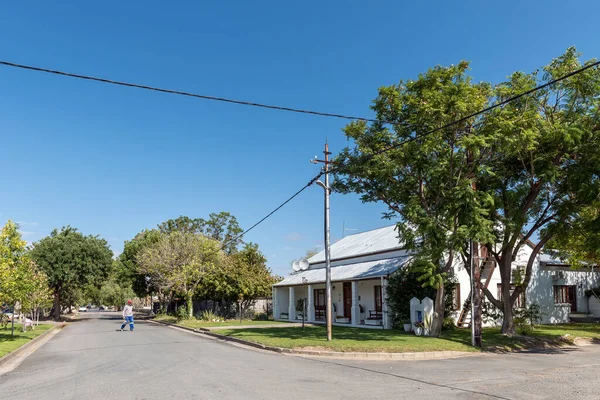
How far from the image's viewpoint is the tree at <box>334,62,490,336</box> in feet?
55.0

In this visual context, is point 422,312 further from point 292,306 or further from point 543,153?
point 292,306

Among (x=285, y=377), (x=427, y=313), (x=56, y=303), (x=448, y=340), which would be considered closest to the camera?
(x=285, y=377)

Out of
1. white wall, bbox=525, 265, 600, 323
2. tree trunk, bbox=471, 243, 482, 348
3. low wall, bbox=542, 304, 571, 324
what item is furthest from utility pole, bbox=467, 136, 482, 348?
low wall, bbox=542, 304, 571, 324

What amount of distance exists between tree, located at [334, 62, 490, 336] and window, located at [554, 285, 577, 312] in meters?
14.8

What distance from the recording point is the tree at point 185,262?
3650cm

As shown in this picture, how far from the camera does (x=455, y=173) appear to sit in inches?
746

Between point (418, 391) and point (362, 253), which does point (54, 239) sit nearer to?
point (362, 253)

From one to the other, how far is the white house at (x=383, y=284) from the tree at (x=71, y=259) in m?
21.2

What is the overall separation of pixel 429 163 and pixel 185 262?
978 inches

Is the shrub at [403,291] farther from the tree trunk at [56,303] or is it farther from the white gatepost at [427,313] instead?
the tree trunk at [56,303]

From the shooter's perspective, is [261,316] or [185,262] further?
[261,316]

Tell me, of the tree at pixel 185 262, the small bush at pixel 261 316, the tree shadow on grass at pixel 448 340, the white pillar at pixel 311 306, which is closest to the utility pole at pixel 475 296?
the tree shadow on grass at pixel 448 340

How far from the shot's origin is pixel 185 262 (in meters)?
37.8

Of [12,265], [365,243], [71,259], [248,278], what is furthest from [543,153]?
[71,259]
